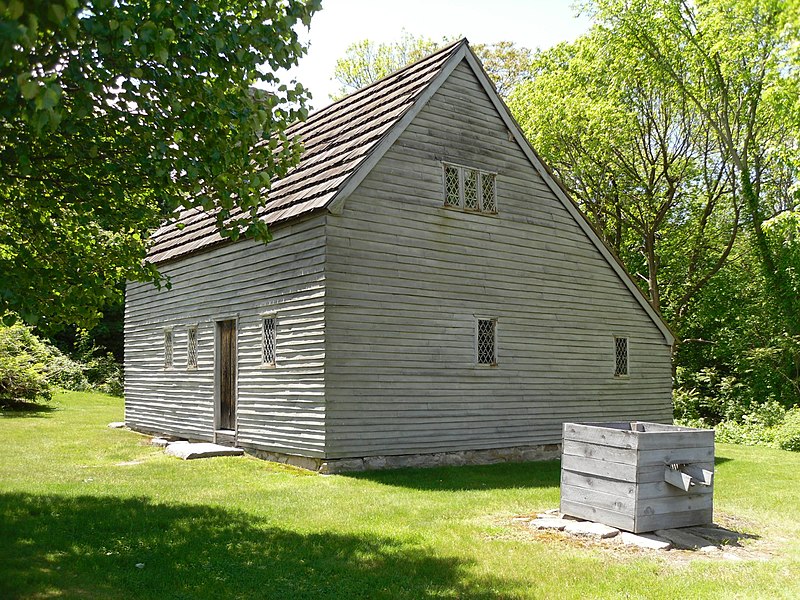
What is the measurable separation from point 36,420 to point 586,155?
870 inches

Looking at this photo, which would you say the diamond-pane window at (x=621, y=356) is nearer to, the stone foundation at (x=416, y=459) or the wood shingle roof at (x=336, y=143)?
the stone foundation at (x=416, y=459)

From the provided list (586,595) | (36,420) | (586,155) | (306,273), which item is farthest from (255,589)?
(586,155)

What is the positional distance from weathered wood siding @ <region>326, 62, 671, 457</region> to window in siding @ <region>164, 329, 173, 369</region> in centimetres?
787

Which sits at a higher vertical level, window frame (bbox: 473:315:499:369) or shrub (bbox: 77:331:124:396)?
window frame (bbox: 473:315:499:369)

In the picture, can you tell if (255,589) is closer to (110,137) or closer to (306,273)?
(110,137)

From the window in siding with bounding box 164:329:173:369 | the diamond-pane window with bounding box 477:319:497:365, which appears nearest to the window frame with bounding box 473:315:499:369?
the diamond-pane window with bounding box 477:319:497:365

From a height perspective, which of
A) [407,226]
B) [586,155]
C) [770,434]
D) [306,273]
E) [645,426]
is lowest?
[770,434]

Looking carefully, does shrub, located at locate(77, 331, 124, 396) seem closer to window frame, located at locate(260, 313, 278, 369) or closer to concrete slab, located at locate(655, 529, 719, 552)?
window frame, located at locate(260, 313, 278, 369)

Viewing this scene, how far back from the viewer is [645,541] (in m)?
8.66

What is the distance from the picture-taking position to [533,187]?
17.7 m

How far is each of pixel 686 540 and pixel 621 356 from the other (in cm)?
1115

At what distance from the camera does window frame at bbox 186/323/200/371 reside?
1856 cm

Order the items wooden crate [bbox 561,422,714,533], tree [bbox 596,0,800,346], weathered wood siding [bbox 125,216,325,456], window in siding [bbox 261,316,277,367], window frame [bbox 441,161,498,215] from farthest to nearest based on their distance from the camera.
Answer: tree [bbox 596,0,800,346] < window frame [bbox 441,161,498,215] < window in siding [bbox 261,316,277,367] < weathered wood siding [bbox 125,216,325,456] < wooden crate [bbox 561,422,714,533]

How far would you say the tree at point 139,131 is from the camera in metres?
7.62
